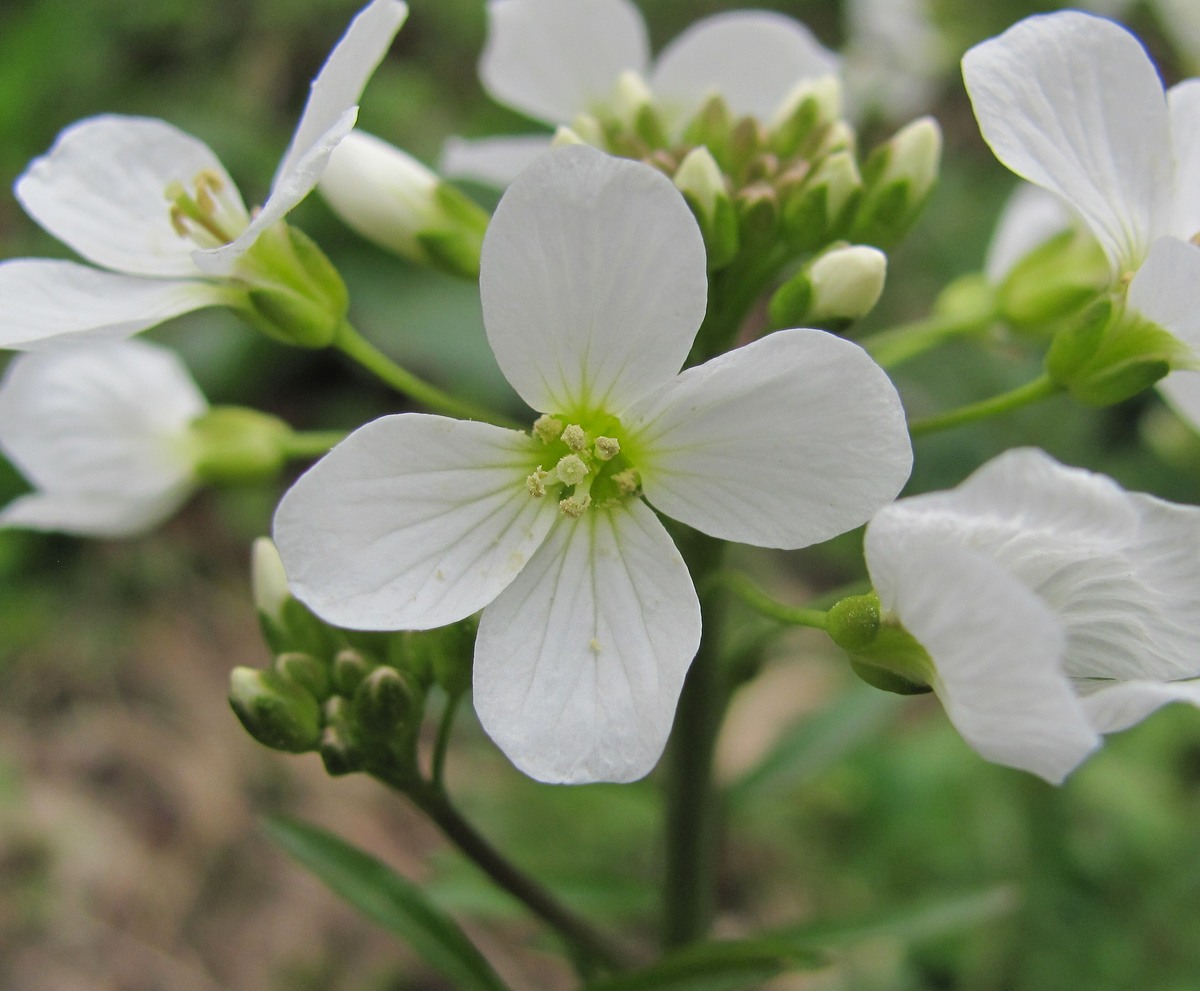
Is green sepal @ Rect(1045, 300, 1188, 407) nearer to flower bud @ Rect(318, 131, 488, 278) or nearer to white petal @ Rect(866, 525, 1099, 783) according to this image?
white petal @ Rect(866, 525, 1099, 783)

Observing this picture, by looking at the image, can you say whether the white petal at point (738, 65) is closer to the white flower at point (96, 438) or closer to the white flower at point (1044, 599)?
the white flower at point (96, 438)

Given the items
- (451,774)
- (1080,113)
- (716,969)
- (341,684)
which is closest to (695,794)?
(716,969)

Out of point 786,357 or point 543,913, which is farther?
point 543,913

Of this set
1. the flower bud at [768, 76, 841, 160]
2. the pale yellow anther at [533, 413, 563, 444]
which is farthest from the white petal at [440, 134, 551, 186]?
the pale yellow anther at [533, 413, 563, 444]

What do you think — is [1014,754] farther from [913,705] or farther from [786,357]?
[913,705]

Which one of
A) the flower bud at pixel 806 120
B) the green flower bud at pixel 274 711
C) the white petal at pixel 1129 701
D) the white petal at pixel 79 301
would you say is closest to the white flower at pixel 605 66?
the flower bud at pixel 806 120

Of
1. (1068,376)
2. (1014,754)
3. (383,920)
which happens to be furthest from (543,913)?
(1068,376)

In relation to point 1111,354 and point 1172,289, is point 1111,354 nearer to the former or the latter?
point 1111,354
